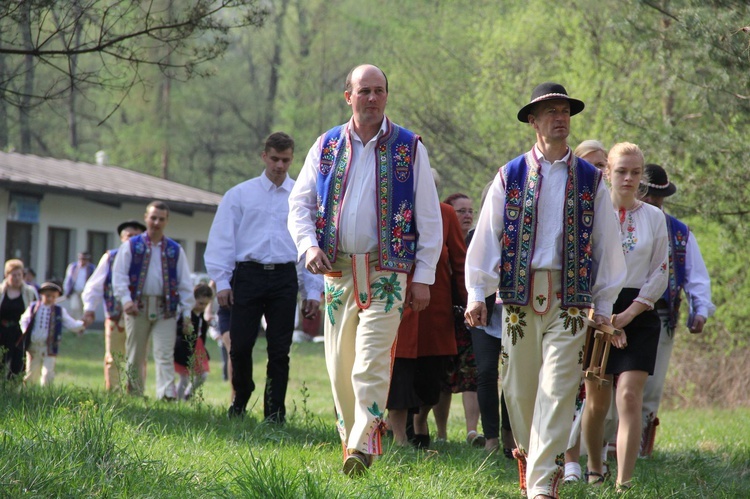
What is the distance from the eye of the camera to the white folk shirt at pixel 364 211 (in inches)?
230

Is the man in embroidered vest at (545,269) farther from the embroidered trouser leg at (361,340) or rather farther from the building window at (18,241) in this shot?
the building window at (18,241)

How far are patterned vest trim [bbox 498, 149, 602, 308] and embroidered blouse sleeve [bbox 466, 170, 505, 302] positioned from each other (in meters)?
0.04

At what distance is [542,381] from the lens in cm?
548

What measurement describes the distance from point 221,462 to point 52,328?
9739mm

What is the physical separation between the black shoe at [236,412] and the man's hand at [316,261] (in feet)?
8.52

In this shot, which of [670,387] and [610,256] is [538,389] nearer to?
[610,256]

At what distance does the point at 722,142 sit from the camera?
36.8 feet

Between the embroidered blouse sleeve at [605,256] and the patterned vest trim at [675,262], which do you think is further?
the patterned vest trim at [675,262]

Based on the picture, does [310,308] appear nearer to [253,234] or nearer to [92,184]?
[253,234]

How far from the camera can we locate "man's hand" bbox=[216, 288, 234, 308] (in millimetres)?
8469

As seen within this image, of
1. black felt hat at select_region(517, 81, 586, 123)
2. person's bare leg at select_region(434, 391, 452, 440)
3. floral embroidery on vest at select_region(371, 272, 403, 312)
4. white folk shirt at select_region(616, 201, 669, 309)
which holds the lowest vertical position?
person's bare leg at select_region(434, 391, 452, 440)

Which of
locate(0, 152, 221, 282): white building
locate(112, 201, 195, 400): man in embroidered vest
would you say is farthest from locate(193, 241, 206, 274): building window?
locate(112, 201, 195, 400): man in embroidered vest

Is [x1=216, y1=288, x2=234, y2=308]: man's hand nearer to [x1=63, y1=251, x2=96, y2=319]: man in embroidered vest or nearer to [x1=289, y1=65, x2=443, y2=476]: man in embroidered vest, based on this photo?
[x1=289, y1=65, x2=443, y2=476]: man in embroidered vest

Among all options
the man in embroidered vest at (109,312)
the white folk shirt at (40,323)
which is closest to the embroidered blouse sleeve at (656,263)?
the man in embroidered vest at (109,312)
